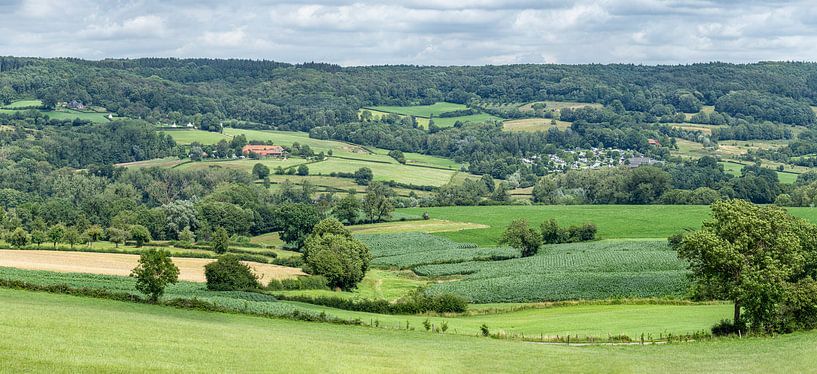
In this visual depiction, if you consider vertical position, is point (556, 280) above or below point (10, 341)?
below

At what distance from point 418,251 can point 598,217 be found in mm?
32171

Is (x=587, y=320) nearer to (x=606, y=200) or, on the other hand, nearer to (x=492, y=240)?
(x=492, y=240)

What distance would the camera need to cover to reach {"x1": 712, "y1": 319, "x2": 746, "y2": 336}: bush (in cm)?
5066

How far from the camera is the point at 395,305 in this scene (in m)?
65.3

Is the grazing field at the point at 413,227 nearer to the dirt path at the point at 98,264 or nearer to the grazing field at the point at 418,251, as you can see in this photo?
the grazing field at the point at 418,251

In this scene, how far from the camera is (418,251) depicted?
107000 mm

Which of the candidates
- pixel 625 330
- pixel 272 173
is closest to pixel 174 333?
pixel 625 330

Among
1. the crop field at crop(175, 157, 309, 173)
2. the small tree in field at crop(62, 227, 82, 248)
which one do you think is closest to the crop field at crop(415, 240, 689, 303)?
the small tree in field at crop(62, 227, 82, 248)

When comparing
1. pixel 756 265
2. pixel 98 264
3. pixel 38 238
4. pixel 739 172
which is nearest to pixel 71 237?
pixel 38 238

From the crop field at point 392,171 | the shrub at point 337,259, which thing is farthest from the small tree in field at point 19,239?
the crop field at point 392,171

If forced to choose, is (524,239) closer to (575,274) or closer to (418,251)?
(418,251)

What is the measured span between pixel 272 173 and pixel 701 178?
75.7 meters

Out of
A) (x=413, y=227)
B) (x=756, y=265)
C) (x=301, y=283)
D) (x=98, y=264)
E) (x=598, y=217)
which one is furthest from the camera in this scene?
(x=598, y=217)

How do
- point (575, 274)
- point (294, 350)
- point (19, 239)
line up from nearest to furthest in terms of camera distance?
point (294, 350) → point (575, 274) → point (19, 239)
